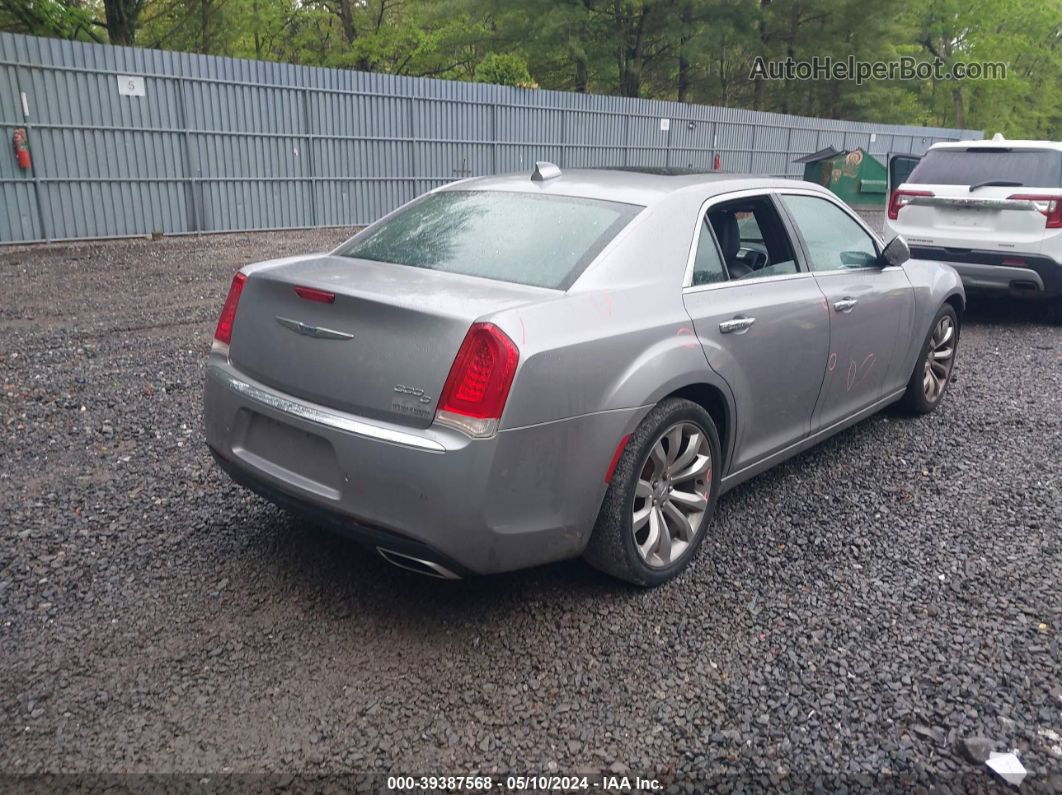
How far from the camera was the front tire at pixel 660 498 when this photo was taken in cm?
310

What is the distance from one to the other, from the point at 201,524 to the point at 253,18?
30.4 metres

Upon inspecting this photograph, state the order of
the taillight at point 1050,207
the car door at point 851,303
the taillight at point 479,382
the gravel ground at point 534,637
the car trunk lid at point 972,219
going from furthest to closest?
the car trunk lid at point 972,219 → the taillight at point 1050,207 → the car door at point 851,303 → the taillight at point 479,382 → the gravel ground at point 534,637

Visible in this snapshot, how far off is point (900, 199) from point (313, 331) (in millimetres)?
7498

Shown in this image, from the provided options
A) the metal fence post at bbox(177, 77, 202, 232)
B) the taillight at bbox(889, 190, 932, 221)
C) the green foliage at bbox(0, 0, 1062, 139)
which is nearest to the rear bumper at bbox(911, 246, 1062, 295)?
the taillight at bbox(889, 190, 932, 221)

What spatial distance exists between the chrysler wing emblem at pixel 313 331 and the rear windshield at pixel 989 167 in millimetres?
7502

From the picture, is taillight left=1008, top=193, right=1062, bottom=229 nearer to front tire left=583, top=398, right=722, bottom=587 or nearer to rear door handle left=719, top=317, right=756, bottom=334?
rear door handle left=719, top=317, right=756, bottom=334

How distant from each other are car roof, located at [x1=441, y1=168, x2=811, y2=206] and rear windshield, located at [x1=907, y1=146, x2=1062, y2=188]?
515cm

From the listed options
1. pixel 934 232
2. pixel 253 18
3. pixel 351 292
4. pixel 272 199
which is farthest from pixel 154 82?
pixel 253 18

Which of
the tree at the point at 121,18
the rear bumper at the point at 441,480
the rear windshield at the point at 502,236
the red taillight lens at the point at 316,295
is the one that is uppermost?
the tree at the point at 121,18

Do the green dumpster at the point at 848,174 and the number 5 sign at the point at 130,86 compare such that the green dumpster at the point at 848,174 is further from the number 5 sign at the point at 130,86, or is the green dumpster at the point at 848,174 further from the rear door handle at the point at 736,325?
the rear door handle at the point at 736,325

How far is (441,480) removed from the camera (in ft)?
8.78

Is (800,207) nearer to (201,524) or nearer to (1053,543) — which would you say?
(1053,543)

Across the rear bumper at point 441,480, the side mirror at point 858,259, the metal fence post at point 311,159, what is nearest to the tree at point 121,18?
the metal fence post at point 311,159

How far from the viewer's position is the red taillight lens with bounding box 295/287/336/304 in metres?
3.00
